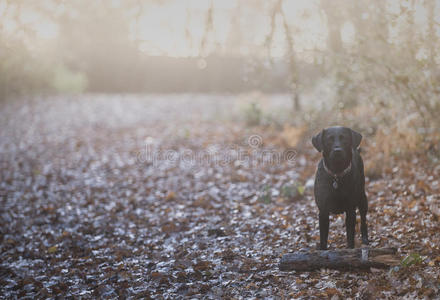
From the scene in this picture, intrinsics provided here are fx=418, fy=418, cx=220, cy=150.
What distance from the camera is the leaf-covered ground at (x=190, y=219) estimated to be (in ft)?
13.5

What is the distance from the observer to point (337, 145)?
3764 millimetres

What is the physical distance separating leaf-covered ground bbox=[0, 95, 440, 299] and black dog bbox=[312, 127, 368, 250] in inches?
23.2

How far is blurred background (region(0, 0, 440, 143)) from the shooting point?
274 inches

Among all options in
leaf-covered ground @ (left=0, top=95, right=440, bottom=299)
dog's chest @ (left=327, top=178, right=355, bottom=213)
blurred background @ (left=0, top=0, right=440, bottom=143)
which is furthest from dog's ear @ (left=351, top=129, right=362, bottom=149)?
blurred background @ (left=0, top=0, right=440, bottom=143)

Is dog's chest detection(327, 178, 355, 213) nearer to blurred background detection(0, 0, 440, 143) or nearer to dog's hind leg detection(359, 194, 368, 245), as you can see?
dog's hind leg detection(359, 194, 368, 245)

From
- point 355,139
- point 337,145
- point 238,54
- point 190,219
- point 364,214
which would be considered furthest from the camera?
point 238,54

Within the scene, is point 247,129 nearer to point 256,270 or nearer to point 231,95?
point 256,270

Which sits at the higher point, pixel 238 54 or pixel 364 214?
pixel 238 54

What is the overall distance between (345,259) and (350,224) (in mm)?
368

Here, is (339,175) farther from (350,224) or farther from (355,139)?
(350,224)

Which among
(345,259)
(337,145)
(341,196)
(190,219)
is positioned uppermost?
(337,145)

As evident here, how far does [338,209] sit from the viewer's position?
4.01 metres

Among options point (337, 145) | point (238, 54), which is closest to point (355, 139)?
point (337, 145)

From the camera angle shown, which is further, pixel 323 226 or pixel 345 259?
pixel 323 226
